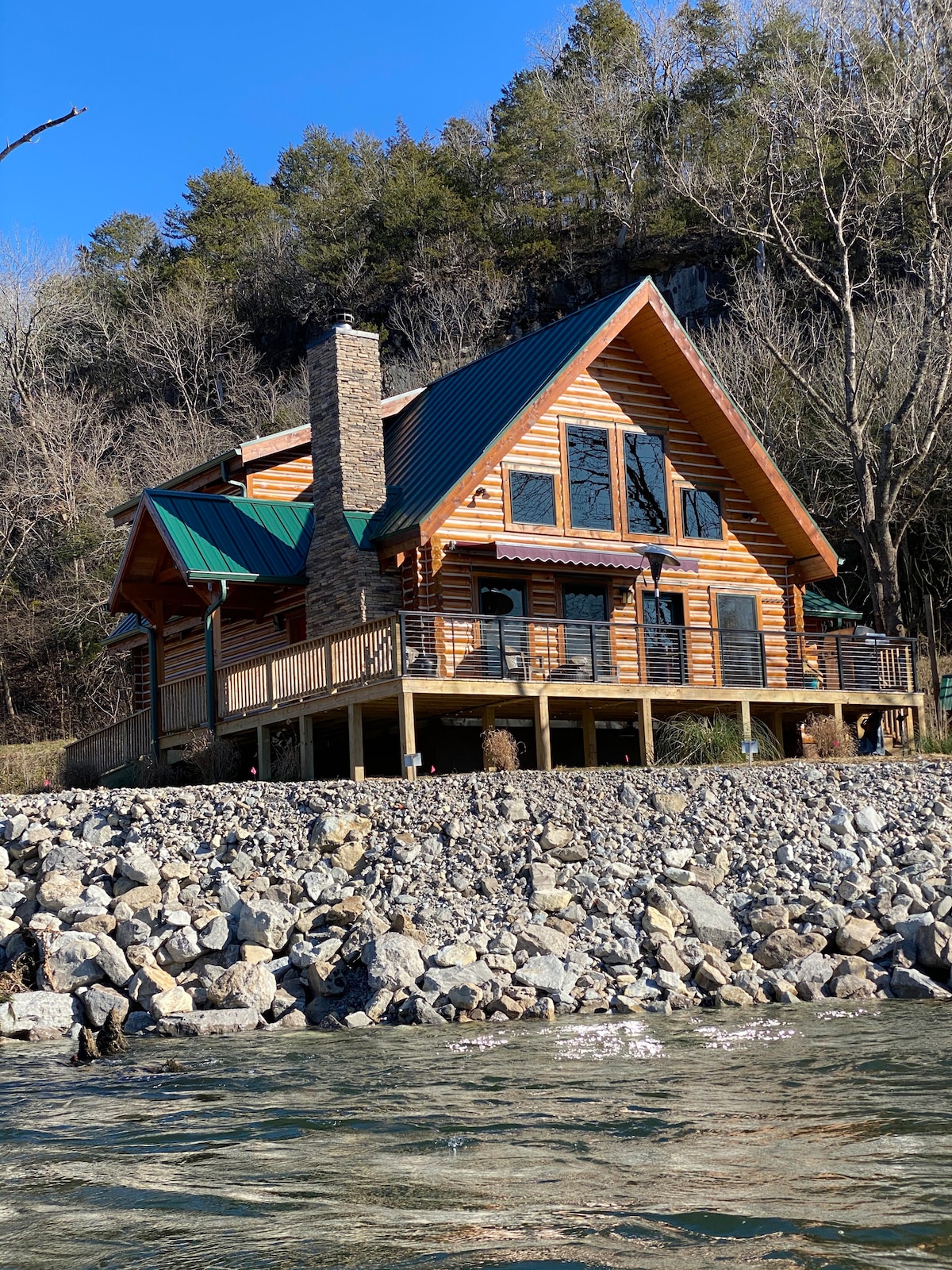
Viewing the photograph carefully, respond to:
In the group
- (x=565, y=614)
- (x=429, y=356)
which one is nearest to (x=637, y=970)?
A: (x=565, y=614)

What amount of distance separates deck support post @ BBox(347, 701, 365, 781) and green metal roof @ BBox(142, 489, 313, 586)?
3.75m

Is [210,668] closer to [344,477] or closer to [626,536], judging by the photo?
[344,477]

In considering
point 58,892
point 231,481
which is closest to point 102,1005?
point 58,892

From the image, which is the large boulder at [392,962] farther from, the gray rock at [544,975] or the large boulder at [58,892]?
the large boulder at [58,892]

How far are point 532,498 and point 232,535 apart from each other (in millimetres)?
4974

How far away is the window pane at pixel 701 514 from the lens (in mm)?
24281

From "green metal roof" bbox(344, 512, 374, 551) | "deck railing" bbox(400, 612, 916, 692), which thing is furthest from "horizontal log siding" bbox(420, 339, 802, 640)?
"green metal roof" bbox(344, 512, 374, 551)

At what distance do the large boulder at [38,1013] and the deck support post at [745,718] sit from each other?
1132 cm

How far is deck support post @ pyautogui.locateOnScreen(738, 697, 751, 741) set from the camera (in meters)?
20.7

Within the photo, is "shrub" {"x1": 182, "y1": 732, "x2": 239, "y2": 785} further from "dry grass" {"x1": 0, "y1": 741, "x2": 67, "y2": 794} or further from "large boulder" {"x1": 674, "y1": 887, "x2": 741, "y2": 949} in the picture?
"large boulder" {"x1": 674, "y1": 887, "x2": 741, "y2": 949}

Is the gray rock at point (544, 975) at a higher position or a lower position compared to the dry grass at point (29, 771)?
lower

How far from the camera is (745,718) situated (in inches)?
832

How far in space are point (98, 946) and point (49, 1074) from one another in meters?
2.72

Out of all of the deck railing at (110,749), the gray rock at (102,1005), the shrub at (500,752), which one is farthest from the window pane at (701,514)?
the gray rock at (102,1005)
